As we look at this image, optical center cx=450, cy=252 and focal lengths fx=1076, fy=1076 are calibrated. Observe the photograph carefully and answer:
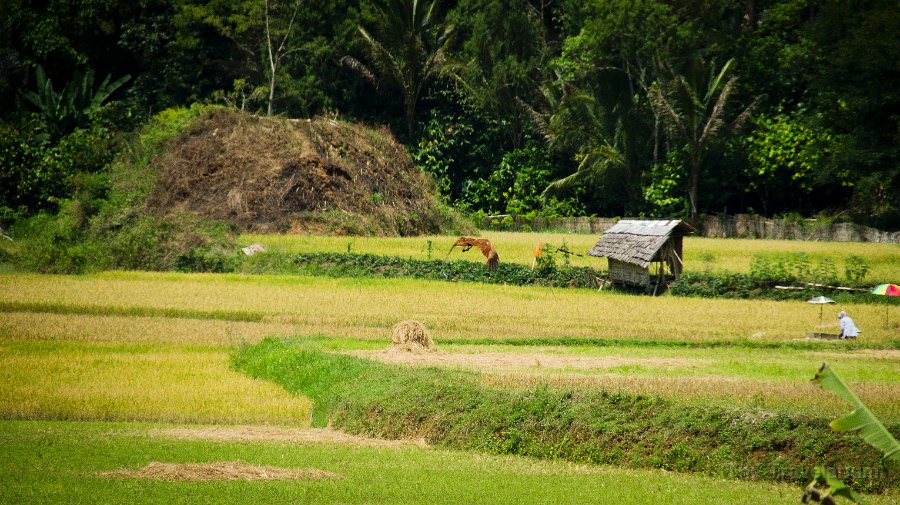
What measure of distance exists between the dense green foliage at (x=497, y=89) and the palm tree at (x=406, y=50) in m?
0.13

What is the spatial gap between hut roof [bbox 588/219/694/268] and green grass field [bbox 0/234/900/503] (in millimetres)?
1181

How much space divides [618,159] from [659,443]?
3932 centimetres

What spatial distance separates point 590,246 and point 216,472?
31.1 m

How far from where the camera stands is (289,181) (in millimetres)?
44500

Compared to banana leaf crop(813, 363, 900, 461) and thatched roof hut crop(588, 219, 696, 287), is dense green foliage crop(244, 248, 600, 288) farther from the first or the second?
banana leaf crop(813, 363, 900, 461)

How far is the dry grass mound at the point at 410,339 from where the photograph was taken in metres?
18.9

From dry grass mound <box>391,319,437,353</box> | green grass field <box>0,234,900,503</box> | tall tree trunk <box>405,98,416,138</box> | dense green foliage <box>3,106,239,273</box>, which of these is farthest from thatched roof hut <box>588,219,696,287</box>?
tall tree trunk <box>405,98,416,138</box>

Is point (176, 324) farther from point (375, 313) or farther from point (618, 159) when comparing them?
point (618, 159)

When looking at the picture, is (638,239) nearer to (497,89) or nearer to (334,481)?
(334,481)

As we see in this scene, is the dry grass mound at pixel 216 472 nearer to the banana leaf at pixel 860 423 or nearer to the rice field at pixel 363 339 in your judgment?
the rice field at pixel 363 339

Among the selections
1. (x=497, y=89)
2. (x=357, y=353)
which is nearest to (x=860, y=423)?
(x=357, y=353)

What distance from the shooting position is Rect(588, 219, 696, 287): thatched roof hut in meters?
29.6

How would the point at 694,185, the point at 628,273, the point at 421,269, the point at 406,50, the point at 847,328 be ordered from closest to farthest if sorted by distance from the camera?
the point at 847,328 < the point at 628,273 < the point at 421,269 < the point at 694,185 < the point at 406,50

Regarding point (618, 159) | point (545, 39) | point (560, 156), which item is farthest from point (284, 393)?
point (545, 39)
